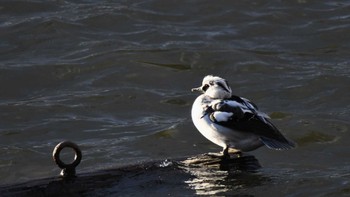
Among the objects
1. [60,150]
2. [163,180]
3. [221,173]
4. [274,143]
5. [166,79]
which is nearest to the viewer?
[60,150]

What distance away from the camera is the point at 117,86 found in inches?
427

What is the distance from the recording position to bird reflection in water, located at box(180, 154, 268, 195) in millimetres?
6754

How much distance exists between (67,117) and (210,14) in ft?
12.5

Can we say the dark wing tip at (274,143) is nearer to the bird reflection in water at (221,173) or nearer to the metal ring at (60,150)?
the bird reflection in water at (221,173)

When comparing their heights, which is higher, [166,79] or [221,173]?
[221,173]

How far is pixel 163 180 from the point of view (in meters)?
6.71

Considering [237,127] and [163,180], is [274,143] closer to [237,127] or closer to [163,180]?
[237,127]

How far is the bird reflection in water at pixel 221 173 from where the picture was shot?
22.2 ft

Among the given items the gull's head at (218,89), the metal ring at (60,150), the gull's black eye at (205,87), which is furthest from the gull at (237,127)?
the metal ring at (60,150)

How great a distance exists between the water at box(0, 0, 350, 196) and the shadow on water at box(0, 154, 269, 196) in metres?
0.03

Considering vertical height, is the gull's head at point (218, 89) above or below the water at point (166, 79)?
above

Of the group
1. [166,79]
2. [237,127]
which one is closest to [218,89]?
[237,127]

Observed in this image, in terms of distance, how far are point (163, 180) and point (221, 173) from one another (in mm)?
466

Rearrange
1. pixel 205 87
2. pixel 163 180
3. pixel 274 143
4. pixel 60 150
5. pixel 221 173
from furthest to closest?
pixel 205 87, pixel 274 143, pixel 221 173, pixel 163 180, pixel 60 150
